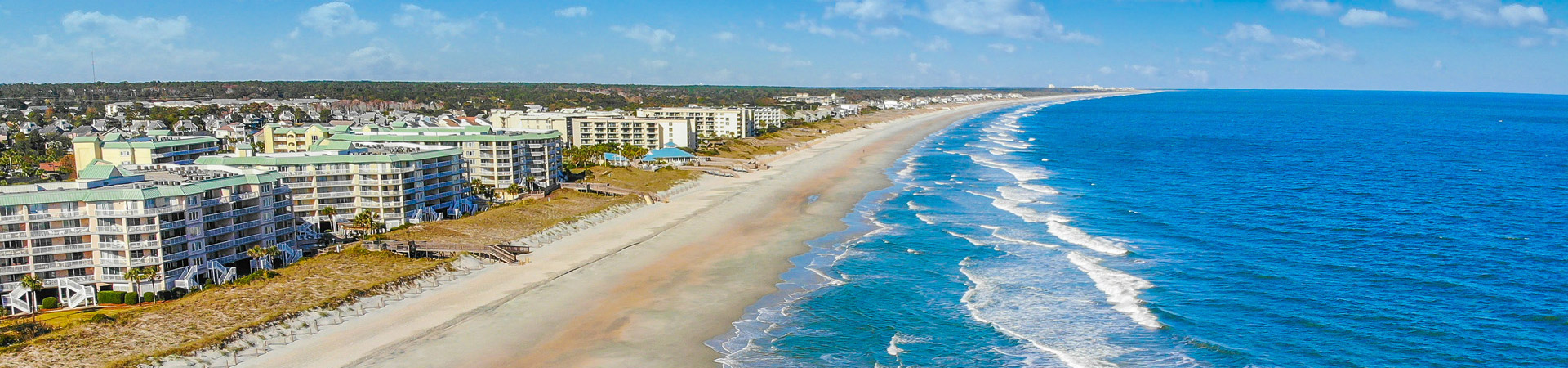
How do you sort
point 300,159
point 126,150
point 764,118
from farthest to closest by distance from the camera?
1. point 764,118
2. point 126,150
3. point 300,159

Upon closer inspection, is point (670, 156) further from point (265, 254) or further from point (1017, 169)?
point (265, 254)

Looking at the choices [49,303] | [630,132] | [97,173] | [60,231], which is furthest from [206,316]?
[630,132]

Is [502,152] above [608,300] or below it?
above

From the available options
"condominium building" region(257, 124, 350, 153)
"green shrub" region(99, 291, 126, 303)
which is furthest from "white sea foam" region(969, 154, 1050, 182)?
"green shrub" region(99, 291, 126, 303)

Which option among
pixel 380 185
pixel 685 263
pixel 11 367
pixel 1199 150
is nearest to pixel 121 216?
pixel 11 367

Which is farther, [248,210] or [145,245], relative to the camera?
[248,210]

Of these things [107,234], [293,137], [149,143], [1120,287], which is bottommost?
[1120,287]

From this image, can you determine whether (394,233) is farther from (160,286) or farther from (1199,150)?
(1199,150)
